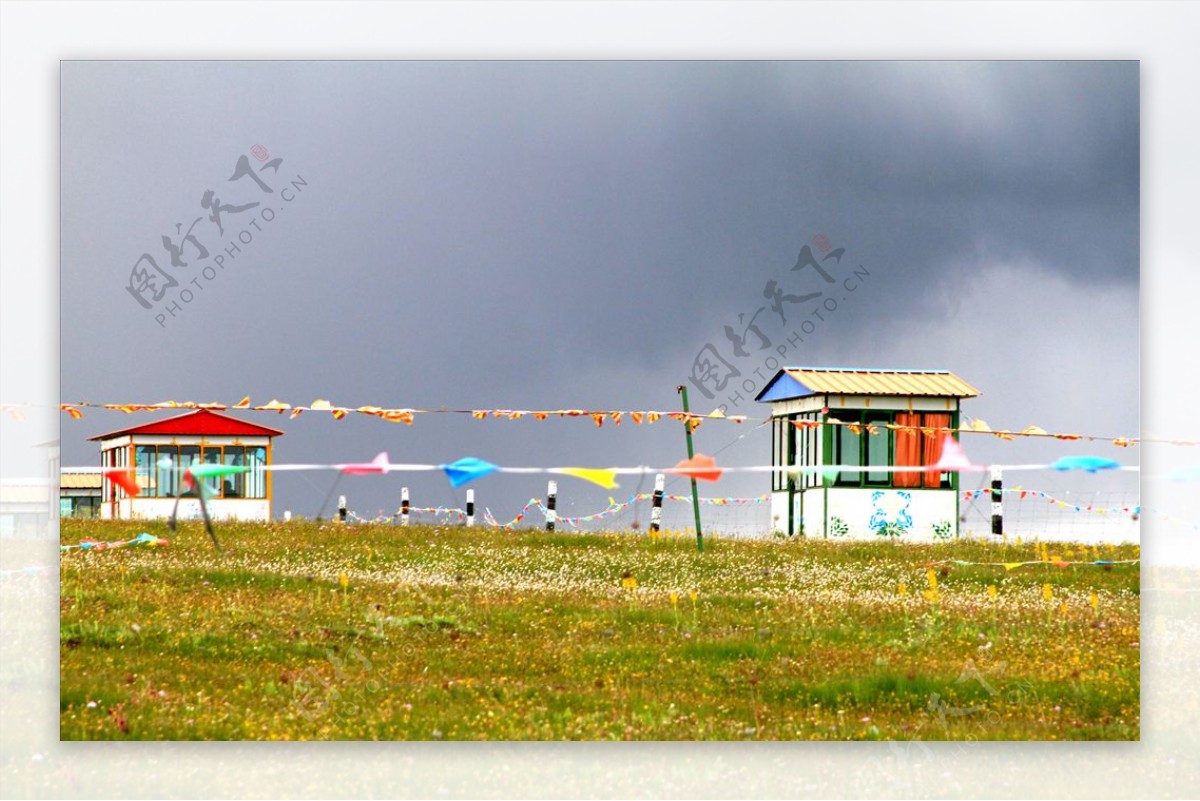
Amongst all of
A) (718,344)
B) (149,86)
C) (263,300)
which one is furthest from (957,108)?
(149,86)

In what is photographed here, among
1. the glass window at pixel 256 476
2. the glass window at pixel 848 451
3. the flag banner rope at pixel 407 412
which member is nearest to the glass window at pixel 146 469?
the flag banner rope at pixel 407 412

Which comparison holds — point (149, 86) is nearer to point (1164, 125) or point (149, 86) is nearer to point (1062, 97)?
point (1062, 97)

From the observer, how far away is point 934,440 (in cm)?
995

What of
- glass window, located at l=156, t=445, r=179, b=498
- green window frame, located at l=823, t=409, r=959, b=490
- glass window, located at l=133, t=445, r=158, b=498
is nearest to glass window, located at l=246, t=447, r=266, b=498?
glass window, located at l=156, t=445, r=179, b=498

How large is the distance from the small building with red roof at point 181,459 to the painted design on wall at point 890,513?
4.27 meters

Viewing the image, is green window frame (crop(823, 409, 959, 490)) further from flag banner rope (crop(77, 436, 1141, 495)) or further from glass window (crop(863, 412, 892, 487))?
flag banner rope (crop(77, 436, 1141, 495))

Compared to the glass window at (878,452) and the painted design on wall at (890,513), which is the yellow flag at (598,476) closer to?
the painted design on wall at (890,513)

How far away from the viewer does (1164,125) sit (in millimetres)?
8391

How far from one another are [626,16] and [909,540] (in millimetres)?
4097

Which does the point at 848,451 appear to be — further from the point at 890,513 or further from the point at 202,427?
the point at 202,427

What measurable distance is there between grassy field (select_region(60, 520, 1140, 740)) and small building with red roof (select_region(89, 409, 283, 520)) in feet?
0.57

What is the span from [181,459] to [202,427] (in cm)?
38

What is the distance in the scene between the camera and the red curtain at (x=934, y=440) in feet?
29.5

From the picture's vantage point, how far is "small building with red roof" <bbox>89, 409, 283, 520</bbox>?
8336 millimetres
